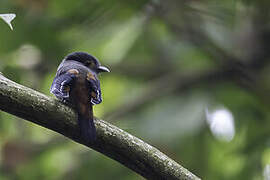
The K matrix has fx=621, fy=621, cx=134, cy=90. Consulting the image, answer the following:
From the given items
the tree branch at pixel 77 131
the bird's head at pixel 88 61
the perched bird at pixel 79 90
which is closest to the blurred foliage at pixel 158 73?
the bird's head at pixel 88 61

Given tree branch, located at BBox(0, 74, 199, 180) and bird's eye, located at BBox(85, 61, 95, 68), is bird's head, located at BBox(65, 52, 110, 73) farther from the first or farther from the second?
tree branch, located at BBox(0, 74, 199, 180)

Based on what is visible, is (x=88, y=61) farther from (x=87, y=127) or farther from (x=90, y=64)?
(x=87, y=127)

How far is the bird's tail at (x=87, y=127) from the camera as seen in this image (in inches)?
89.6

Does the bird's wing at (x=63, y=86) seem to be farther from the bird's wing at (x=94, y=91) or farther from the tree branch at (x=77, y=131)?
Answer: the tree branch at (x=77, y=131)

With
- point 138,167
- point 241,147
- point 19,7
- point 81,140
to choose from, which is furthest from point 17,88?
point 241,147

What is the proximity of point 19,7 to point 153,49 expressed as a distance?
65.6 inches

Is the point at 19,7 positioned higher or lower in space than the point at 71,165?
higher

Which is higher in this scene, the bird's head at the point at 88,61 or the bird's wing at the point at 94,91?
the bird's head at the point at 88,61

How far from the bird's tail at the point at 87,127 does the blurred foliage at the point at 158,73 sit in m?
2.15

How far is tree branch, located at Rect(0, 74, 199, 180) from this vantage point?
2264mm

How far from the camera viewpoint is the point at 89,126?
7.80 ft

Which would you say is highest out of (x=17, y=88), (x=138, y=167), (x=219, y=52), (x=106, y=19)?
(x=106, y=19)

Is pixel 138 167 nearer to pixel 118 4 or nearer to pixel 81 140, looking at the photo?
pixel 81 140

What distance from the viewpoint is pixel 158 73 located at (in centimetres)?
620
